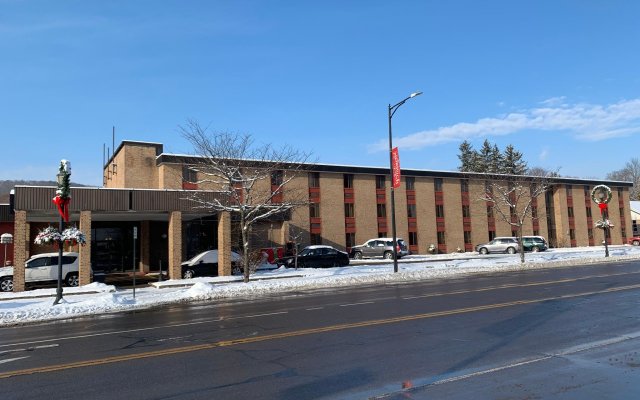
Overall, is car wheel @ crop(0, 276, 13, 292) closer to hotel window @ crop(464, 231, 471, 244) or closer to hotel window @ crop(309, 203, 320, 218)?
hotel window @ crop(309, 203, 320, 218)

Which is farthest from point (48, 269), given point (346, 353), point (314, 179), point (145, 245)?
point (314, 179)

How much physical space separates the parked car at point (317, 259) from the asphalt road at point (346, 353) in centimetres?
1832

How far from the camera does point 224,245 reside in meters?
28.0

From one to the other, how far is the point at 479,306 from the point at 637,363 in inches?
263

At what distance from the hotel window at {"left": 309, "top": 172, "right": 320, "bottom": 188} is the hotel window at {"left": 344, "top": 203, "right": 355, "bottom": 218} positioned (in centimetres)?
392

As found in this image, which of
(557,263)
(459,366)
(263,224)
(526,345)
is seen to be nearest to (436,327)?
(526,345)

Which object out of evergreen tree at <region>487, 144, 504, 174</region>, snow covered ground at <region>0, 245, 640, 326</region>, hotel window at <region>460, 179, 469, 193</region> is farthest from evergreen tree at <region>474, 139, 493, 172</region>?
snow covered ground at <region>0, 245, 640, 326</region>

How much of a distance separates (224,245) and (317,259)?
8036 mm

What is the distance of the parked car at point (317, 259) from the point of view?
33.5 m

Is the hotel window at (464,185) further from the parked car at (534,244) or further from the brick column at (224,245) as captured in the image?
the brick column at (224,245)

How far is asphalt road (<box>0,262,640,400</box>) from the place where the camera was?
21.0ft

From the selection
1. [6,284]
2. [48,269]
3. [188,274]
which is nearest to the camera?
[6,284]

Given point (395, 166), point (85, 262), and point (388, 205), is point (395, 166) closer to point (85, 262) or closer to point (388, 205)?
point (85, 262)

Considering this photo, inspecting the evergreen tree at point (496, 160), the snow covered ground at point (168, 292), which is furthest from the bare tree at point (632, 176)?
the snow covered ground at point (168, 292)
